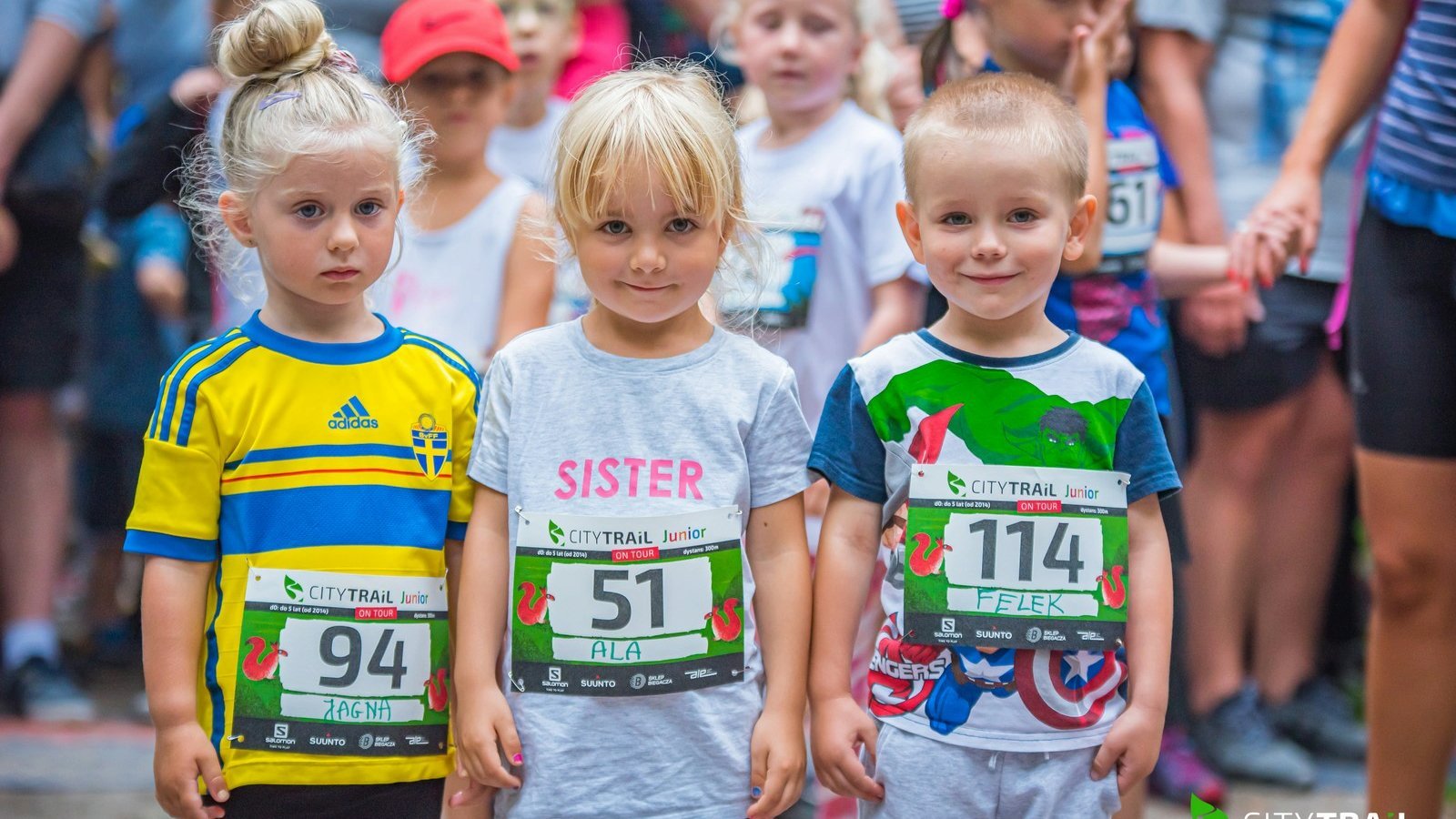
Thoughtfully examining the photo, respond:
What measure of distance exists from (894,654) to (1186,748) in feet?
7.20

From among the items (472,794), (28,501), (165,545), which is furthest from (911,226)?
(28,501)

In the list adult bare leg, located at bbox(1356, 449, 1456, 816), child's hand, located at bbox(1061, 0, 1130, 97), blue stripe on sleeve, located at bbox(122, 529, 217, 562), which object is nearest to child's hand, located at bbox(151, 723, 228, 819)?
blue stripe on sleeve, located at bbox(122, 529, 217, 562)

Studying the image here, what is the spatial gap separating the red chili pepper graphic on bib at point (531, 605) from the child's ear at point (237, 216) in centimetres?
74

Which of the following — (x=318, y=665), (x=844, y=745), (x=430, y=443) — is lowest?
(x=844, y=745)

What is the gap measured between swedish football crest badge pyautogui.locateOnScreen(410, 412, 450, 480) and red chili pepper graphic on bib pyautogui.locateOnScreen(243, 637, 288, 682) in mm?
362

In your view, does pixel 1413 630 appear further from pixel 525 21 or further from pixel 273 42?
pixel 525 21

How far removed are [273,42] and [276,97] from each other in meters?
0.11

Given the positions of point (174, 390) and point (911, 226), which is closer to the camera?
point (174, 390)

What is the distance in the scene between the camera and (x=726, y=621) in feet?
8.00

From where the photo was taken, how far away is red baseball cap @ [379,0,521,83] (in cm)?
350

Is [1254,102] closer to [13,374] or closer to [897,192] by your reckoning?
[897,192]

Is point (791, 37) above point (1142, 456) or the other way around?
above

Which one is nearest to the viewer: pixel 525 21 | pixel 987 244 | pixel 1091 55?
pixel 987 244

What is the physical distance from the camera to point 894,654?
97.2 inches
